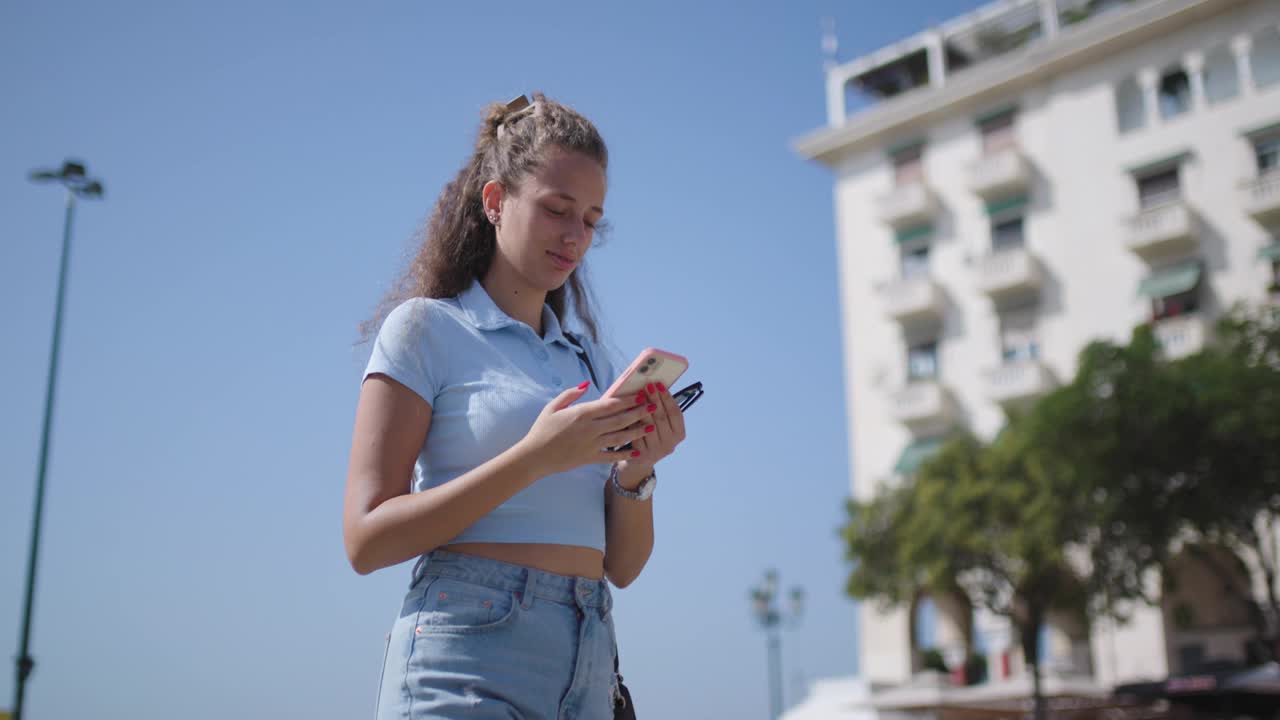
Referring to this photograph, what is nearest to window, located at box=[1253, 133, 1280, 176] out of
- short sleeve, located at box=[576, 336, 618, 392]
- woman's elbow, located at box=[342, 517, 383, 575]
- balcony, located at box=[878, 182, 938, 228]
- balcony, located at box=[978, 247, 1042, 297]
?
balcony, located at box=[978, 247, 1042, 297]

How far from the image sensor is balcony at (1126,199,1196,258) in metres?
25.9

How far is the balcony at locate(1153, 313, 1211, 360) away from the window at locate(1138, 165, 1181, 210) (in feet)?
9.67

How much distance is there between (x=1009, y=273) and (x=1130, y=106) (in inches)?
186

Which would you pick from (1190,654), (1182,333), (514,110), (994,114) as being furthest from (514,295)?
(994,114)

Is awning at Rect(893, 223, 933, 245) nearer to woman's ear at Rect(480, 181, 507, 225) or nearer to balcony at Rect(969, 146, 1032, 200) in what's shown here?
balcony at Rect(969, 146, 1032, 200)

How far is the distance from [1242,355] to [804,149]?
15.8 m

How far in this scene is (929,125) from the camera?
30.8 metres

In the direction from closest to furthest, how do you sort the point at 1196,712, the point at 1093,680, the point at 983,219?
the point at 1196,712
the point at 1093,680
the point at 983,219

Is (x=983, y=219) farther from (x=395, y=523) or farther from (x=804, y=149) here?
(x=395, y=523)

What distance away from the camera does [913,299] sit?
97.8ft

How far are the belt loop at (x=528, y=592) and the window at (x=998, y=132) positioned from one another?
29.7 meters

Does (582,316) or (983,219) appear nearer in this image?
(582,316)

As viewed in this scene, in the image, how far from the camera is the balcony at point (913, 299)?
97.1 feet

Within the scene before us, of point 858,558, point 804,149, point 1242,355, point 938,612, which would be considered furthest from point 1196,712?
point 804,149
